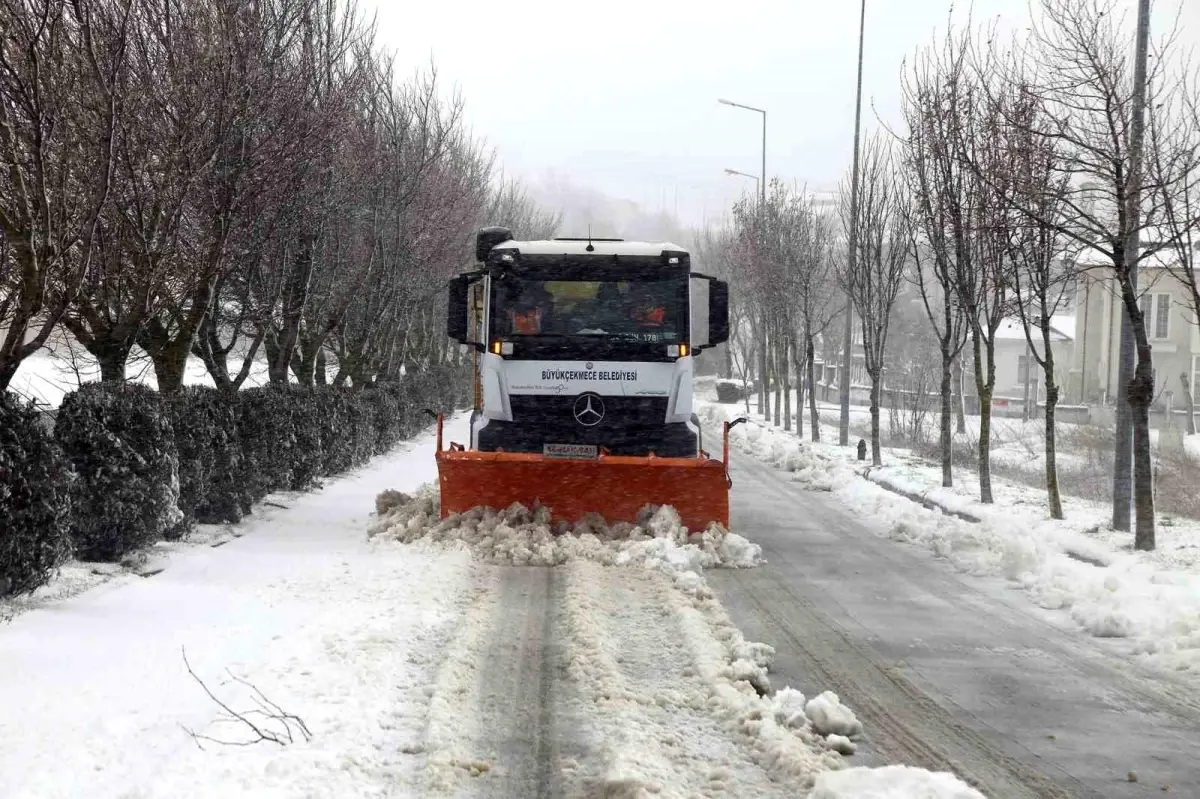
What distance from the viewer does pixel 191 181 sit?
31.2 feet

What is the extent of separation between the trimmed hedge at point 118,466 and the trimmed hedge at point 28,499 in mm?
776

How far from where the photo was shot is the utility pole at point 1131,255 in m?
10.8

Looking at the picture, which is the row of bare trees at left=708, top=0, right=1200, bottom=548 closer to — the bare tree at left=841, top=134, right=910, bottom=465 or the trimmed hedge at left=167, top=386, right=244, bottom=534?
the bare tree at left=841, top=134, right=910, bottom=465

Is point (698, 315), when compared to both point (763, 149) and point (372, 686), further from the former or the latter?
point (763, 149)

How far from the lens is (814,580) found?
9430 millimetres

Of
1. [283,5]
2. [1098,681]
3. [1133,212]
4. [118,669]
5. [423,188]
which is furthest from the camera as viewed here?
[423,188]

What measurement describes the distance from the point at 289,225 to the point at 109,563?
21.9 ft

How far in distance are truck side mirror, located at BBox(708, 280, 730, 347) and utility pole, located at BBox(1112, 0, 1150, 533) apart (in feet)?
13.1

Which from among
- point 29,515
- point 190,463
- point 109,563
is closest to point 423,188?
point 190,463

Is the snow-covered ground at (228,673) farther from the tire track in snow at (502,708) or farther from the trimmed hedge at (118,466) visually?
the trimmed hedge at (118,466)

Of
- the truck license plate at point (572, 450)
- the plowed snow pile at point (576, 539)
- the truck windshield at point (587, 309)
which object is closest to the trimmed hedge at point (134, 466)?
the plowed snow pile at point (576, 539)

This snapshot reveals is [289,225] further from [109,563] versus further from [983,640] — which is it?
[983,640]

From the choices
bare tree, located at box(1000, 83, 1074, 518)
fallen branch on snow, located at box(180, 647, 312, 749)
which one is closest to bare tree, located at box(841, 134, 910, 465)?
bare tree, located at box(1000, 83, 1074, 518)

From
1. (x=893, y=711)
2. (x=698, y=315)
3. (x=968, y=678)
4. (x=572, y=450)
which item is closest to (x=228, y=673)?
(x=893, y=711)
